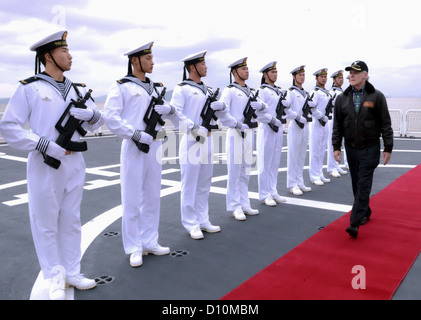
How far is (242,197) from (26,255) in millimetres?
2902

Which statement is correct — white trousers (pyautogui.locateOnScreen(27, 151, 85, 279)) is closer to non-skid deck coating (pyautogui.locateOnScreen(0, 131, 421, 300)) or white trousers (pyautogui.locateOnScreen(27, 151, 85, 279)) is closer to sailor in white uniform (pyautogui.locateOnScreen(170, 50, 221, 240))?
non-skid deck coating (pyautogui.locateOnScreen(0, 131, 421, 300))

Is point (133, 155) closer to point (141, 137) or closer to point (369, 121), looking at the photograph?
Answer: point (141, 137)

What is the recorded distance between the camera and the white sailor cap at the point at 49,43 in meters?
3.16

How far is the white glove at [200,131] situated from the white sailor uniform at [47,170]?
1.41 meters

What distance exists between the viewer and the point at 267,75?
20.7 ft

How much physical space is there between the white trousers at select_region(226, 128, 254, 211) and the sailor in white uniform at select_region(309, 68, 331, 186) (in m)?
2.75

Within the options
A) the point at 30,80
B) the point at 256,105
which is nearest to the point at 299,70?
the point at 256,105

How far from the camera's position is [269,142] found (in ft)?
20.4

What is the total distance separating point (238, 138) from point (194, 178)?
108 cm

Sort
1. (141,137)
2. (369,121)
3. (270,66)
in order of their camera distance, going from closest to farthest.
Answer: (141,137) → (369,121) → (270,66)

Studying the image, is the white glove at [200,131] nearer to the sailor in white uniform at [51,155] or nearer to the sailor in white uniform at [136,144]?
the sailor in white uniform at [136,144]

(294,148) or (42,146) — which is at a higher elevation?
(42,146)

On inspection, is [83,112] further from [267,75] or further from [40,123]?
[267,75]

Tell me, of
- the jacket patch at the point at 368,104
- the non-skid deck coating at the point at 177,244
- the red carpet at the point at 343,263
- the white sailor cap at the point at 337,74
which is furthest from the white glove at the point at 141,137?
the white sailor cap at the point at 337,74
